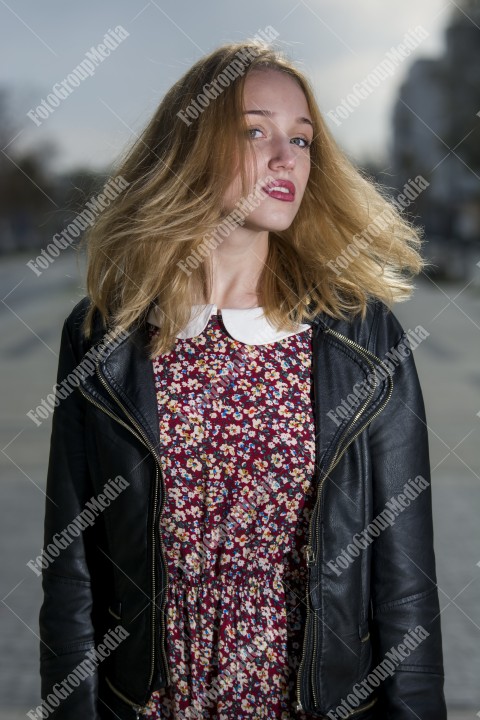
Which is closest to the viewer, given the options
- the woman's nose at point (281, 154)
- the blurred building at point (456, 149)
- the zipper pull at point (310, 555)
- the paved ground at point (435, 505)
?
the zipper pull at point (310, 555)

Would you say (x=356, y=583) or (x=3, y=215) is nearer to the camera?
(x=356, y=583)

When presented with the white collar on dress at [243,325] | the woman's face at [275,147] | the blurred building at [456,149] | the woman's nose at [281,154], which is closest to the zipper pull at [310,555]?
the white collar on dress at [243,325]

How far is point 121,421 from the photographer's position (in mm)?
1951

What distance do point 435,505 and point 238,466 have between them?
4213 mm

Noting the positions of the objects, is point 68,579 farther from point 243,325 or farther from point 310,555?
point 243,325

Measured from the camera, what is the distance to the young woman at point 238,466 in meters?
1.91

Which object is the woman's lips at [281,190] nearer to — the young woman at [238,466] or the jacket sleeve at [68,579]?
the young woman at [238,466]

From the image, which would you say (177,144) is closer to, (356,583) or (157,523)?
(157,523)

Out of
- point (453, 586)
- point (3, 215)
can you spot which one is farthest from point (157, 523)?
point (3, 215)

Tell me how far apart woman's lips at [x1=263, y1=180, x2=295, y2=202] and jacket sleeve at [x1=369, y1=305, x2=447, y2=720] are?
400 millimetres

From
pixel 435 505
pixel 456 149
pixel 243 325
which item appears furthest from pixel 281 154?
pixel 456 149

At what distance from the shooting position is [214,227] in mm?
2057

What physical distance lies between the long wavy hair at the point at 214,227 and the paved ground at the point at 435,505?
12.0 inches

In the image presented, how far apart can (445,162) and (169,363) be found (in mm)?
48075
